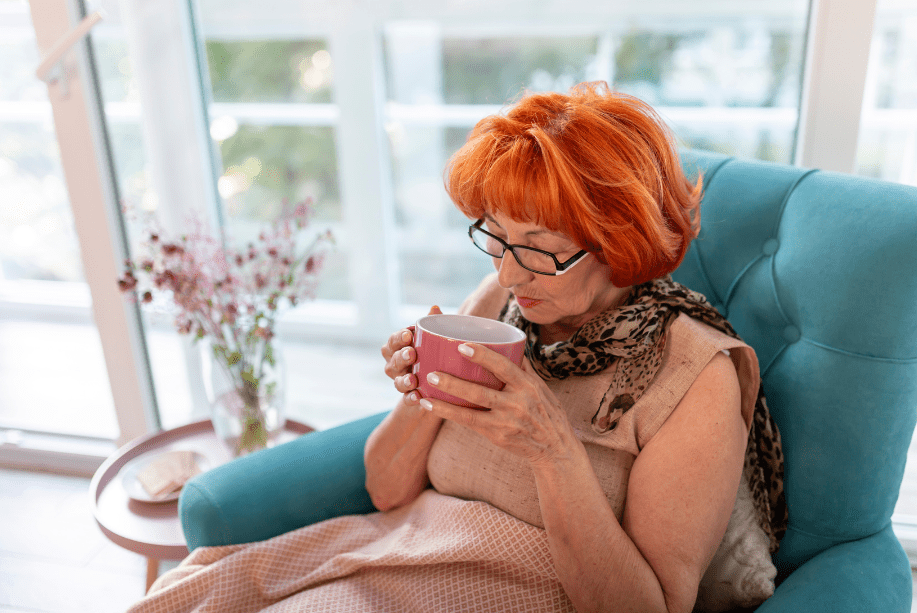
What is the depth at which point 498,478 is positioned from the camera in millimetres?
1077

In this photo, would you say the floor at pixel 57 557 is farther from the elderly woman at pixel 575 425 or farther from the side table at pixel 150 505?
the elderly woman at pixel 575 425

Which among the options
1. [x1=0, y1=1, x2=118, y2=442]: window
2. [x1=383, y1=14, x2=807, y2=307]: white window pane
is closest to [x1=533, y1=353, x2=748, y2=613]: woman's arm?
[x1=383, y1=14, x2=807, y2=307]: white window pane

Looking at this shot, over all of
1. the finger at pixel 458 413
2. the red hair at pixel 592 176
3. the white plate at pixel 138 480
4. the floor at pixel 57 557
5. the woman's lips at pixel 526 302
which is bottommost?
the floor at pixel 57 557

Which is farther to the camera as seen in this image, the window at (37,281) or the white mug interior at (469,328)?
the window at (37,281)

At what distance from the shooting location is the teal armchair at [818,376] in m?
0.97

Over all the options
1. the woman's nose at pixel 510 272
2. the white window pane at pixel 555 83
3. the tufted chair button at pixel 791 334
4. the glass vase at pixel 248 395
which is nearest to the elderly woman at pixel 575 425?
the woman's nose at pixel 510 272

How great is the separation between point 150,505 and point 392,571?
0.71 m

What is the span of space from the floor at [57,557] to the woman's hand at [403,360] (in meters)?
1.15

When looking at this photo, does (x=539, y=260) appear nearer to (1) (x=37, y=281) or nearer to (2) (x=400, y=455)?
(2) (x=400, y=455)

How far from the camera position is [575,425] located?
1057mm

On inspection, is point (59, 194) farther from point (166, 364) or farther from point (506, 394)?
point (506, 394)

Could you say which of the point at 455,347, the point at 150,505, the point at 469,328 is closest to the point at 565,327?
the point at 469,328

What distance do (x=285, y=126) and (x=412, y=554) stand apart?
2.27 meters

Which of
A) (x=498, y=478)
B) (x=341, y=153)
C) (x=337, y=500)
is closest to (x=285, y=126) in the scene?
(x=341, y=153)
